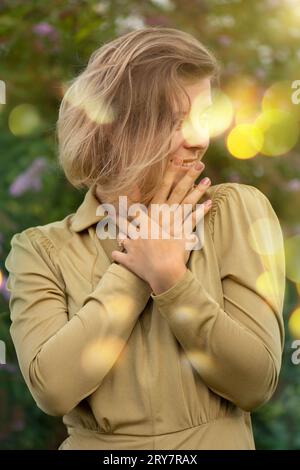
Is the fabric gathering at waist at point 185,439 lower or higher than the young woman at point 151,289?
lower

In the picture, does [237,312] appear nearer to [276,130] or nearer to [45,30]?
[276,130]

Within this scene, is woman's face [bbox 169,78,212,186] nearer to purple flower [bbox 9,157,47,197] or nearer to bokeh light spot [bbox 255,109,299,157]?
purple flower [bbox 9,157,47,197]

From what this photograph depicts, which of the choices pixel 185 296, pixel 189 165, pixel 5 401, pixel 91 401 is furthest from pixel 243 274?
pixel 5 401

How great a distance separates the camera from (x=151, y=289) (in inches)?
72.9

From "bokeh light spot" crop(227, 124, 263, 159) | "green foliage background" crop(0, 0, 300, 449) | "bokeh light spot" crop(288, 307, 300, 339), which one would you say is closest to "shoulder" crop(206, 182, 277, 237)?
"green foliage background" crop(0, 0, 300, 449)

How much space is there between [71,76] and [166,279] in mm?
2304

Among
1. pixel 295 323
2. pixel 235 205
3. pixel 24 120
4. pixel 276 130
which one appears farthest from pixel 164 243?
pixel 276 130

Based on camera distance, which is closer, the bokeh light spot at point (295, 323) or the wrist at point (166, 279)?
the wrist at point (166, 279)

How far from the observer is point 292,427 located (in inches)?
154

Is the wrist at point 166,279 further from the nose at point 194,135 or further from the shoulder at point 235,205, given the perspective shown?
the nose at point 194,135

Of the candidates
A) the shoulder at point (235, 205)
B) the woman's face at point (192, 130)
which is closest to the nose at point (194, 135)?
the woman's face at point (192, 130)

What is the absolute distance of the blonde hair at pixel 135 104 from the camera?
1.90 metres
